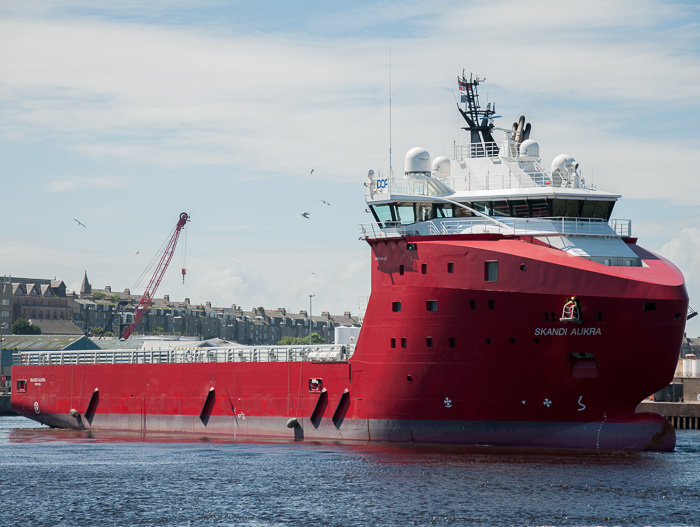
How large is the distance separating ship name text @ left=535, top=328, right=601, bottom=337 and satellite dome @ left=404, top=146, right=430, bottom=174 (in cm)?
908

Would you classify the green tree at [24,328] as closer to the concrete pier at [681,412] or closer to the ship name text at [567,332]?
the concrete pier at [681,412]

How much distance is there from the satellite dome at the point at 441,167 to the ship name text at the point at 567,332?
9.15 meters

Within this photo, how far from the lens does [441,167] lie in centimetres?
4409

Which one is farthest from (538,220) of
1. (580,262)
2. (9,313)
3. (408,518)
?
(9,313)

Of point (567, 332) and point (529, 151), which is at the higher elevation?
point (529, 151)

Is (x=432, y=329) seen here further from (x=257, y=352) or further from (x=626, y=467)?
(x=257, y=352)

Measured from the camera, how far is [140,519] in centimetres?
2900

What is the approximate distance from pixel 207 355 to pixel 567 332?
20.8 metres

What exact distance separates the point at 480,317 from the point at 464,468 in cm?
625

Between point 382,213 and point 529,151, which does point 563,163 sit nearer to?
point 529,151

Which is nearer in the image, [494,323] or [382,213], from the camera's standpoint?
[494,323]

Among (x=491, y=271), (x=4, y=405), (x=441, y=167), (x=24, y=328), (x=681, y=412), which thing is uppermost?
(x=441, y=167)

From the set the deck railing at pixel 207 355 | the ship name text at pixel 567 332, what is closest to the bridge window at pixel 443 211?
the ship name text at pixel 567 332

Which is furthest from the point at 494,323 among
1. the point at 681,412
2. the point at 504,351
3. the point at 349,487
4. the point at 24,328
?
the point at 24,328
